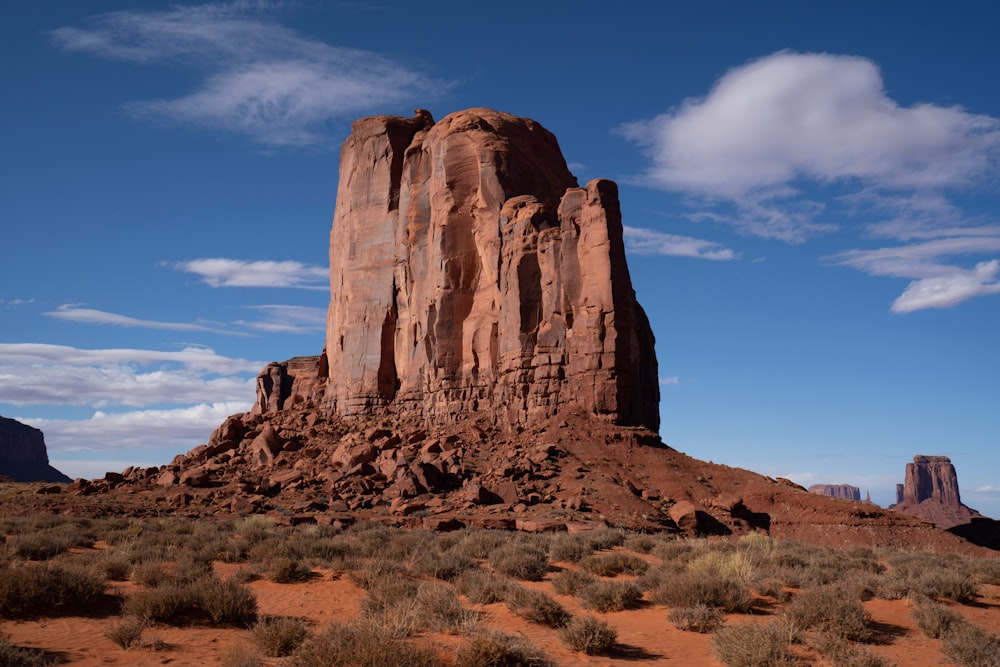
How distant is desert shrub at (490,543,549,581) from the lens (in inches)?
638

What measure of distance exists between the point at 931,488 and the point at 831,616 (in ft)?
426

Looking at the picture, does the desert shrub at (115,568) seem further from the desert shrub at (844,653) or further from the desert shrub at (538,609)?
the desert shrub at (844,653)

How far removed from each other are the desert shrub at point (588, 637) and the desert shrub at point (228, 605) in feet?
16.3

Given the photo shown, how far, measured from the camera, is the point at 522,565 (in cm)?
1634

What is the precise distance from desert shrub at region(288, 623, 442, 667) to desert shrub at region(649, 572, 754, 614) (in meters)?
5.67

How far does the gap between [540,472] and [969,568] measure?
Result: 20.7m

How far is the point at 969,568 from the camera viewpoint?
1702cm

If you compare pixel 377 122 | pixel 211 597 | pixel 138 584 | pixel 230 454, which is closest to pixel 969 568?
pixel 211 597

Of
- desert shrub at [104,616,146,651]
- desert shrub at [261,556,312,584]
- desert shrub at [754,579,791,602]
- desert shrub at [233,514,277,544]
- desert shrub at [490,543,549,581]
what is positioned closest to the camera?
desert shrub at [104,616,146,651]

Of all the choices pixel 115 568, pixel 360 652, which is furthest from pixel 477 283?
pixel 360 652

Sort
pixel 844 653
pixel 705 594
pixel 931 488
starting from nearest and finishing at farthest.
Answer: pixel 844 653, pixel 705 594, pixel 931 488

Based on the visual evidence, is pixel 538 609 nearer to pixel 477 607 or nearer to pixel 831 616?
pixel 477 607

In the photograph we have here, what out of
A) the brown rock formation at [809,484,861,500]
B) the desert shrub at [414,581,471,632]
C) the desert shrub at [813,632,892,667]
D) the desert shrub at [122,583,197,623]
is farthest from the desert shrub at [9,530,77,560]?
the brown rock formation at [809,484,861,500]

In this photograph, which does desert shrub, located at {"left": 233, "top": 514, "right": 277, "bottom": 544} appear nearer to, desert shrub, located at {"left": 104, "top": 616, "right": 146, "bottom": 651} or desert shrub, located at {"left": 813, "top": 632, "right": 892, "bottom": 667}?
desert shrub, located at {"left": 104, "top": 616, "right": 146, "bottom": 651}
